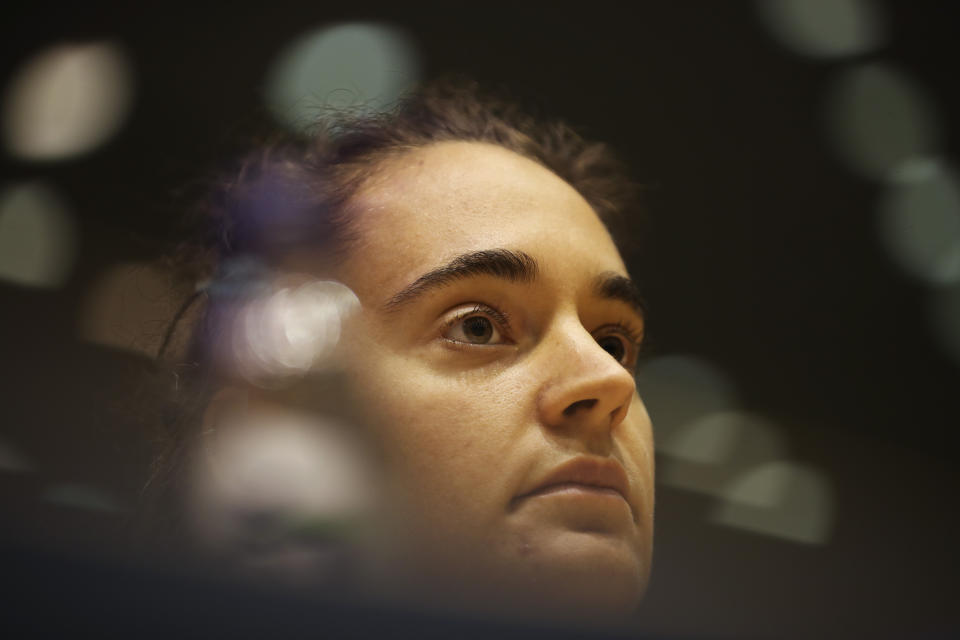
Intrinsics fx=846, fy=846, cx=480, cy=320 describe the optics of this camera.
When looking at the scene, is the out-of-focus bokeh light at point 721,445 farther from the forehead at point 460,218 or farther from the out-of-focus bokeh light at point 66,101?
the out-of-focus bokeh light at point 66,101

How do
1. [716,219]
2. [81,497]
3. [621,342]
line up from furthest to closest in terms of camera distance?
1. [716,219]
2. [621,342]
3. [81,497]

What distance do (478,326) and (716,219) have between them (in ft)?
1.67

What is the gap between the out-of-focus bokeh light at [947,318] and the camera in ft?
4.26

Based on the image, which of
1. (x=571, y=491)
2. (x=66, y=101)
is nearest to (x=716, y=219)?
(x=571, y=491)

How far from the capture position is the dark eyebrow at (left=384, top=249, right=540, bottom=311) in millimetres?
1042

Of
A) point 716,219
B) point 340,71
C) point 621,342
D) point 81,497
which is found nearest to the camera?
point 81,497

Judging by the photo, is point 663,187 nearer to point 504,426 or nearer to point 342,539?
point 504,426

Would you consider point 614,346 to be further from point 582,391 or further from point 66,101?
point 66,101

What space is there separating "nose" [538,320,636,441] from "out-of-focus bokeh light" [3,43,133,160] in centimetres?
61

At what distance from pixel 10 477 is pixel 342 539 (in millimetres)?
314

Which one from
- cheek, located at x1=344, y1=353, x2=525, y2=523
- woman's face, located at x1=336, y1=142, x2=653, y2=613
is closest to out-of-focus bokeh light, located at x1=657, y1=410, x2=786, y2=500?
woman's face, located at x1=336, y1=142, x2=653, y2=613

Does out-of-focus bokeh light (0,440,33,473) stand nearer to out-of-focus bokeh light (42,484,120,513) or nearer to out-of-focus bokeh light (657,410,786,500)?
out-of-focus bokeh light (42,484,120,513)

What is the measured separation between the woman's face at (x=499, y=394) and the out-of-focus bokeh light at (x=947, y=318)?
1.64 ft

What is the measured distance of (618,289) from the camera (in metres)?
1.16
